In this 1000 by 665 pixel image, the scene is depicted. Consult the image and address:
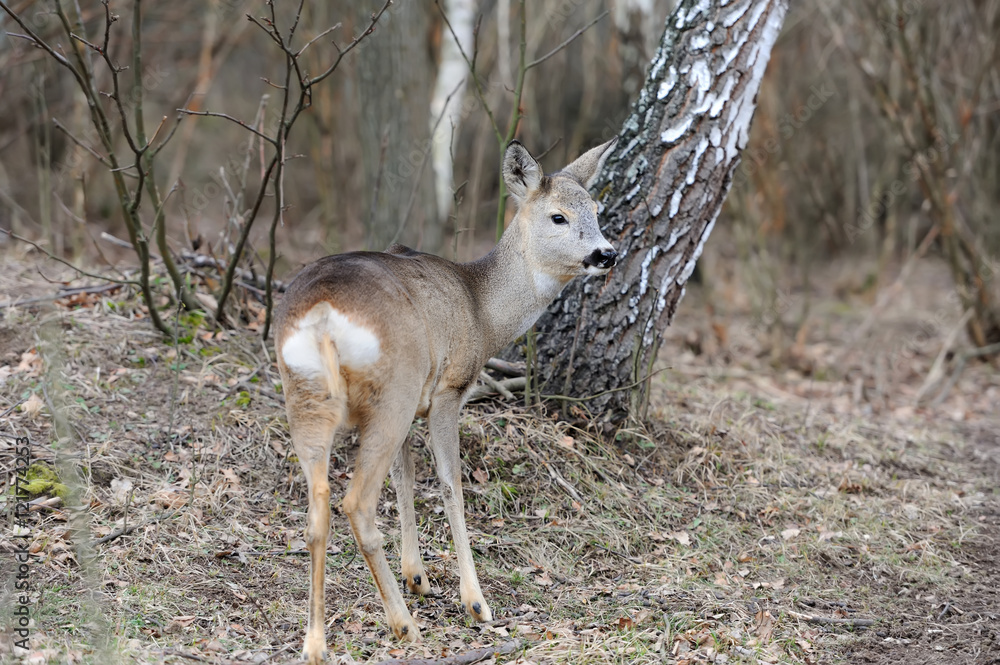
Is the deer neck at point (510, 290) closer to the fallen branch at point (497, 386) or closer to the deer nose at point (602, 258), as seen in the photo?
the deer nose at point (602, 258)

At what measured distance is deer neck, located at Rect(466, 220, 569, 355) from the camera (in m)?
4.84

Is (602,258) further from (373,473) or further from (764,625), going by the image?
(764,625)

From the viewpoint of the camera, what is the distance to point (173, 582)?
429 centimetres

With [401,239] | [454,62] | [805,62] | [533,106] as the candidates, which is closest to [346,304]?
[401,239]

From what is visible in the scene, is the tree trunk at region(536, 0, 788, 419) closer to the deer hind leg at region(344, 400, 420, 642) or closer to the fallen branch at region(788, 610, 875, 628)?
the fallen branch at region(788, 610, 875, 628)

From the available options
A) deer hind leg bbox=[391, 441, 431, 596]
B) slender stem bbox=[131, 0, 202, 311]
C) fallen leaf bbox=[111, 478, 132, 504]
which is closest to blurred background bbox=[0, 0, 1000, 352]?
slender stem bbox=[131, 0, 202, 311]

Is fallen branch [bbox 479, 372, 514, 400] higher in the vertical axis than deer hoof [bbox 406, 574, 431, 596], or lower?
higher

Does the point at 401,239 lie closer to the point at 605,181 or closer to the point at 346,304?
the point at 605,181

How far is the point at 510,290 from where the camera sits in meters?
4.91

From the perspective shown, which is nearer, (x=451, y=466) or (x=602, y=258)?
(x=451, y=466)

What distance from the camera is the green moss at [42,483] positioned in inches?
181

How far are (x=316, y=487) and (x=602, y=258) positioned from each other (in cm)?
195

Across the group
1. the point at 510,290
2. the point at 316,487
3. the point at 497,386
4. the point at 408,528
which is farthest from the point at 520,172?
the point at 316,487

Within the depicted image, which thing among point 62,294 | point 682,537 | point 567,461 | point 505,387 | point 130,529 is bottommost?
point 682,537
